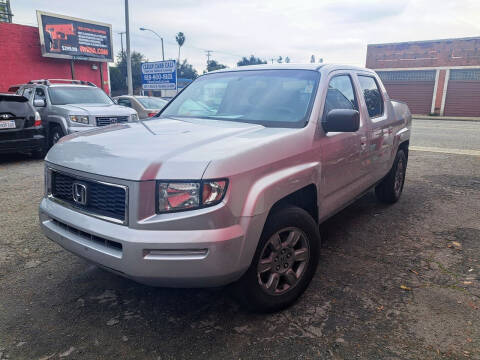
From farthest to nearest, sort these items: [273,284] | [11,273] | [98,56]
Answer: [98,56] → [11,273] → [273,284]

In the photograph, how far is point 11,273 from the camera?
3.17m

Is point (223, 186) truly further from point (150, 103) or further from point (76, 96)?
point (150, 103)

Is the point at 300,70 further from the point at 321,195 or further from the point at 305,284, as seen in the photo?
the point at 305,284

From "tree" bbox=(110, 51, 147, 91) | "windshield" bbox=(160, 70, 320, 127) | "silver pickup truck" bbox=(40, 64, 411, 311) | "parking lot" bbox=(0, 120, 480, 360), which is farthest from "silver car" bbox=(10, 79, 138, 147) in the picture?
"tree" bbox=(110, 51, 147, 91)

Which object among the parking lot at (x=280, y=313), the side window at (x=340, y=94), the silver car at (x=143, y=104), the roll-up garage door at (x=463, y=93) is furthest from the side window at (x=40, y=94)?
the roll-up garage door at (x=463, y=93)

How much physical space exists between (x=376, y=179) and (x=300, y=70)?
168 cm

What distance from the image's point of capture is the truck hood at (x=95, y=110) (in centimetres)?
838

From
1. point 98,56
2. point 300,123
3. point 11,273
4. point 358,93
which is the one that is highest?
point 98,56

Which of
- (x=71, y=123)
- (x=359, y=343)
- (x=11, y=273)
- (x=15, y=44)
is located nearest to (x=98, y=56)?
(x=15, y=44)

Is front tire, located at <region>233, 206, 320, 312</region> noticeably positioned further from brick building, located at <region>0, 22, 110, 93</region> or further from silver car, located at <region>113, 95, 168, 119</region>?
brick building, located at <region>0, 22, 110, 93</region>

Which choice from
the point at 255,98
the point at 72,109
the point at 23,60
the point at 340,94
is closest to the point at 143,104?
the point at 72,109

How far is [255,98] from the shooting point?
330cm

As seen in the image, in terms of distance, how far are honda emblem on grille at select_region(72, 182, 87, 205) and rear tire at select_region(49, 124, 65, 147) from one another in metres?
6.86

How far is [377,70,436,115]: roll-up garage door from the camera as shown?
3062 cm
